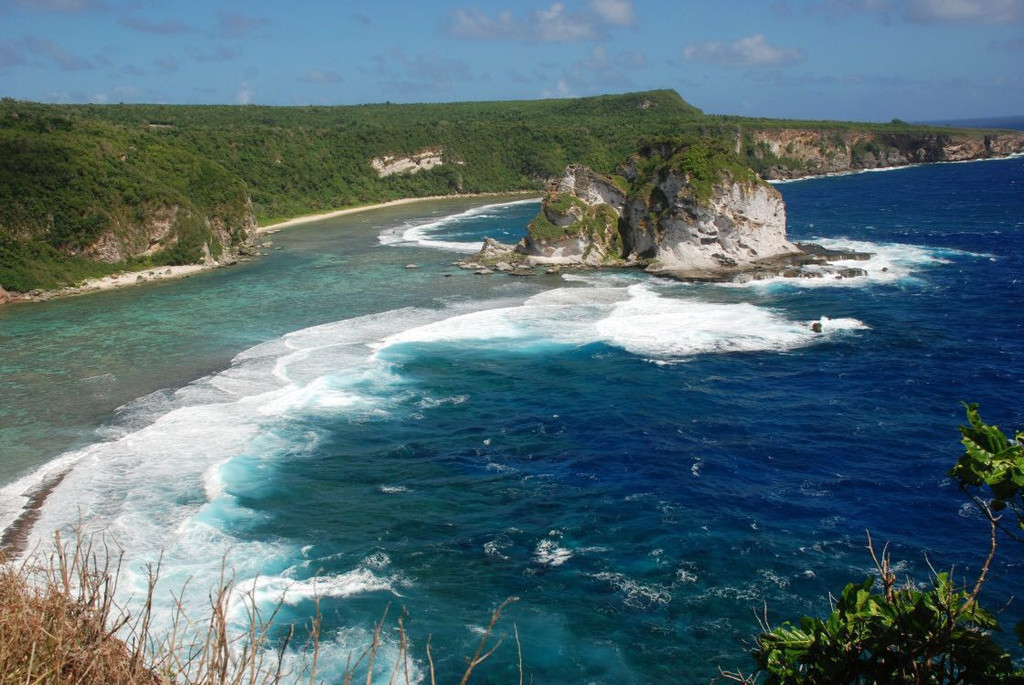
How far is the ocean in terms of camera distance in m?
20.0

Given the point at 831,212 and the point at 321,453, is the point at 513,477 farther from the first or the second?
the point at 831,212

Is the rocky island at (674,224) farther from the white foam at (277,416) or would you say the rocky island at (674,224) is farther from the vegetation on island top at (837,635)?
the vegetation on island top at (837,635)

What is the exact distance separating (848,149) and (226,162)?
369 feet

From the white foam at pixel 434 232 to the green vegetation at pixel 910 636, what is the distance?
69762 millimetres

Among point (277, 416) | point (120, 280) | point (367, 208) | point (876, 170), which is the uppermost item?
point (876, 170)

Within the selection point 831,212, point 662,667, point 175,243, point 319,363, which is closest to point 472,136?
point 831,212

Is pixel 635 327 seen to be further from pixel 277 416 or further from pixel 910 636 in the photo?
pixel 910 636

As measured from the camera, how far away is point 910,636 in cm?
775

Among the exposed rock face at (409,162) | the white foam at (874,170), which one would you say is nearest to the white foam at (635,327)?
the exposed rock face at (409,162)

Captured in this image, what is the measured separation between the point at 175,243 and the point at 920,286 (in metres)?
61.5

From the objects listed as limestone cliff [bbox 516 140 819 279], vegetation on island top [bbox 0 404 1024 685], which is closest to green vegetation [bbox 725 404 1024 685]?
vegetation on island top [bbox 0 404 1024 685]

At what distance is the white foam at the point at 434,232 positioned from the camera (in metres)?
80.7

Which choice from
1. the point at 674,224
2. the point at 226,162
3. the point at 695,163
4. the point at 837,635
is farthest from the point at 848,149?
the point at 837,635

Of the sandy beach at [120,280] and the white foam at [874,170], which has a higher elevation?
the white foam at [874,170]
